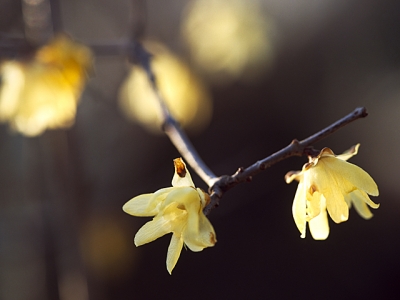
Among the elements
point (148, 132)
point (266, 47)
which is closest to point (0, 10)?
point (148, 132)

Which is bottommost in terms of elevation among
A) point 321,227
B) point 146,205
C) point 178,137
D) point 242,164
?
point 321,227

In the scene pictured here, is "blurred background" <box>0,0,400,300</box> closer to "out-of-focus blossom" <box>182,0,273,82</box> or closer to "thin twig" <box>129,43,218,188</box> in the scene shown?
"out-of-focus blossom" <box>182,0,273,82</box>

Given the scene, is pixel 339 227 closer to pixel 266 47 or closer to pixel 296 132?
pixel 296 132

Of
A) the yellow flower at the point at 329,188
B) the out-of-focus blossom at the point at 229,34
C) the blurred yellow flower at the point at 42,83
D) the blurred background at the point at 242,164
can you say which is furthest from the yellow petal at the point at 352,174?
the blurred background at the point at 242,164

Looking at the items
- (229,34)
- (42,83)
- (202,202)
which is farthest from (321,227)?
(229,34)

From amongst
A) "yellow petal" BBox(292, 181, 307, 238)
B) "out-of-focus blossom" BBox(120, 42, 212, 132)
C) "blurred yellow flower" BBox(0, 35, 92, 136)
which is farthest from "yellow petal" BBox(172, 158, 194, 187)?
"out-of-focus blossom" BBox(120, 42, 212, 132)

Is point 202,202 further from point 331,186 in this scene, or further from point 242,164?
point 242,164
